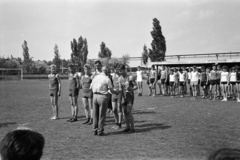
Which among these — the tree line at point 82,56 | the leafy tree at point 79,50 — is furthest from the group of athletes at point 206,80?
the leafy tree at point 79,50

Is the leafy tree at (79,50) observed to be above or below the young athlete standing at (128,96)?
above

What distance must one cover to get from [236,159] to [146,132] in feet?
19.3

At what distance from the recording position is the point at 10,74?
47031 mm

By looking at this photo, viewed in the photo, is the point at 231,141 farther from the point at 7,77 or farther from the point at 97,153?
the point at 7,77

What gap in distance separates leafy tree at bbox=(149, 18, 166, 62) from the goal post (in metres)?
28.3

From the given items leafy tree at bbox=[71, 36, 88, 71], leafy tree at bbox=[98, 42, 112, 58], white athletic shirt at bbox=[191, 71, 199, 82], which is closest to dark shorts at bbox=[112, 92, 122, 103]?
white athletic shirt at bbox=[191, 71, 199, 82]

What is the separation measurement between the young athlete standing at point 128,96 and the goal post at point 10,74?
146 feet

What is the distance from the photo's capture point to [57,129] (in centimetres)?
726

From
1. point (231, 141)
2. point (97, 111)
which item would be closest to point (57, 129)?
point (97, 111)

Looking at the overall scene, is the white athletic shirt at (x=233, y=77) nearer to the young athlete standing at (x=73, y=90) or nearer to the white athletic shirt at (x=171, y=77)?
the white athletic shirt at (x=171, y=77)

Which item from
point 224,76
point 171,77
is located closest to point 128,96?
point 224,76

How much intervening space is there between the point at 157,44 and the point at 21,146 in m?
50.9

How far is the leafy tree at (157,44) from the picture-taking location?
50.4 metres

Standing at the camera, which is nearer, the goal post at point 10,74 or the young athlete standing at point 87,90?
the young athlete standing at point 87,90
